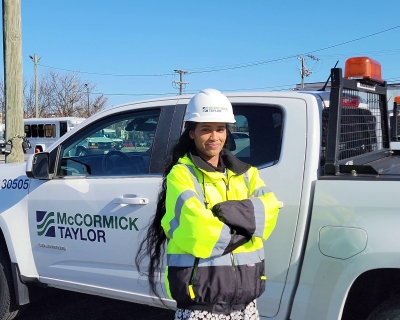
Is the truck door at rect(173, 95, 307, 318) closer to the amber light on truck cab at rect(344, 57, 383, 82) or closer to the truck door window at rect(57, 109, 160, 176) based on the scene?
the amber light on truck cab at rect(344, 57, 383, 82)

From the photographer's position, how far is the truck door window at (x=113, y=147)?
312 centimetres

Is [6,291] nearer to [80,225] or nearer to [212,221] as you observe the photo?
[80,225]

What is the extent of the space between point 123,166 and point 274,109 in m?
1.17

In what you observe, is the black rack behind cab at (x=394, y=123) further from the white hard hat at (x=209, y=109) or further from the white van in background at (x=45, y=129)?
the white van in background at (x=45, y=129)

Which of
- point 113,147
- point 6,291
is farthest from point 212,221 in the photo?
point 6,291

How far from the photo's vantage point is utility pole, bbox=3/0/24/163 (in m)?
6.15

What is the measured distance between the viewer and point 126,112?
3158 millimetres

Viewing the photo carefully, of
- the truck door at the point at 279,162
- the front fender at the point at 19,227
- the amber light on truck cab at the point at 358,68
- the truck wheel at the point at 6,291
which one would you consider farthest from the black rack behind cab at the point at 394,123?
the truck wheel at the point at 6,291

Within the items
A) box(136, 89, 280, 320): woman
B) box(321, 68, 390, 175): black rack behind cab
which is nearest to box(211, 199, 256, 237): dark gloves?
box(136, 89, 280, 320): woman

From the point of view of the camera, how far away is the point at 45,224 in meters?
3.30

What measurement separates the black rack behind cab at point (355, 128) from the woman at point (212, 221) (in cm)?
65

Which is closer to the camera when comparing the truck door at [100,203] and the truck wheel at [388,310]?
the truck wheel at [388,310]

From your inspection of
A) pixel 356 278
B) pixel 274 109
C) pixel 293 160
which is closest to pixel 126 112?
pixel 274 109

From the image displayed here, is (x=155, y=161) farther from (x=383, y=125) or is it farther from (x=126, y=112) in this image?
(x=383, y=125)
